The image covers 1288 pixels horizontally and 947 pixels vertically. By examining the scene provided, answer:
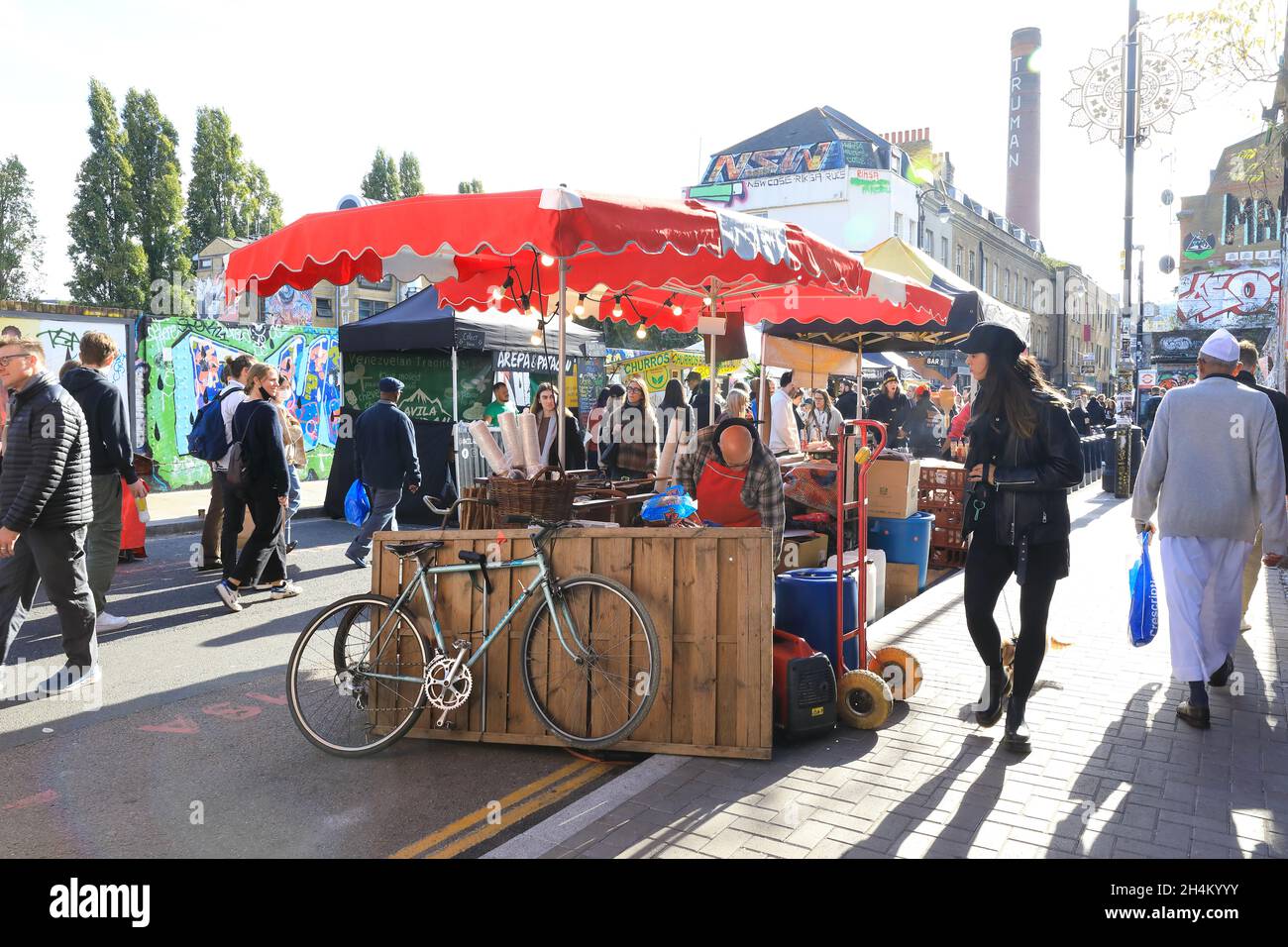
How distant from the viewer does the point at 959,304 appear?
9820 mm

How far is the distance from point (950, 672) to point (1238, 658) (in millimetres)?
2006

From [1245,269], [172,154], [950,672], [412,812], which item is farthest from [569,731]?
[172,154]

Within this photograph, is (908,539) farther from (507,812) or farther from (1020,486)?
(507,812)

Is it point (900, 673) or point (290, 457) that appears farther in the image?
point (290, 457)

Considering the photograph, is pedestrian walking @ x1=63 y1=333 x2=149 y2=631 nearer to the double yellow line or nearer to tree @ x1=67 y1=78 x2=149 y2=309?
the double yellow line

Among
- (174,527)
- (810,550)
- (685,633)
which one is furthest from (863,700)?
(174,527)

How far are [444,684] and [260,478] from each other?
13.7ft

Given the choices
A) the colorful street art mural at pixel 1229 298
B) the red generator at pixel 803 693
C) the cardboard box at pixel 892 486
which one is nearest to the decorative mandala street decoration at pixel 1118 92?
the cardboard box at pixel 892 486

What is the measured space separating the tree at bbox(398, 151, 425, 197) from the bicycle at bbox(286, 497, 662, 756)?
188ft

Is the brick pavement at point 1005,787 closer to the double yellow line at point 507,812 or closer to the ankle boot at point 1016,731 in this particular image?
the ankle boot at point 1016,731

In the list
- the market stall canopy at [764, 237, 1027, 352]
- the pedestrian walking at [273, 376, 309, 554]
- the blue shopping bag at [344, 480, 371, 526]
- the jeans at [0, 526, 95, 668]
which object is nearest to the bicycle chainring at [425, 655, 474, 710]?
the jeans at [0, 526, 95, 668]

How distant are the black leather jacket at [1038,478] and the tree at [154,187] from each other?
4425cm

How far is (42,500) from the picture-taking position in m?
5.16

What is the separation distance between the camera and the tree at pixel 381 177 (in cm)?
5675
